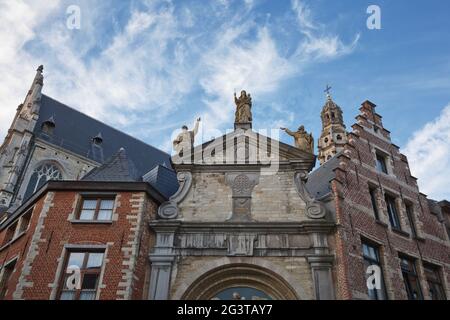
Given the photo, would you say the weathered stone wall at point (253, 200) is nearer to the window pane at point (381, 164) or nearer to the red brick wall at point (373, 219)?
the red brick wall at point (373, 219)

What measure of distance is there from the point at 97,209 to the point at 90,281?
213 cm

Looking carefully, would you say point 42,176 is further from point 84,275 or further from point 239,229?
point 239,229

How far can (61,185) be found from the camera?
11.2m

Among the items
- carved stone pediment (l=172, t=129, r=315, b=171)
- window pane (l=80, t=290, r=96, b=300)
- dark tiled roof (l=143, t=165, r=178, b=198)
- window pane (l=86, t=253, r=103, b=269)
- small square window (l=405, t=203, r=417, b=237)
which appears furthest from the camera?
dark tiled roof (l=143, t=165, r=178, b=198)

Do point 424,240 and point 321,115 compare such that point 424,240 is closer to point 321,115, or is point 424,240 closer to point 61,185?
point 61,185

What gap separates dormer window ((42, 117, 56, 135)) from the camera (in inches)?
1142

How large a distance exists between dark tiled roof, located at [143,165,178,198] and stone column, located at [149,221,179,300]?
2021 mm

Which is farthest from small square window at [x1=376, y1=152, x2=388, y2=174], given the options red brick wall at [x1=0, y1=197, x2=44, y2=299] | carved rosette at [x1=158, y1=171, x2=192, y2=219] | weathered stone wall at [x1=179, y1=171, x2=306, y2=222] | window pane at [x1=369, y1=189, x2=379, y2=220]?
red brick wall at [x1=0, y1=197, x2=44, y2=299]

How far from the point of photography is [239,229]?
34.6ft

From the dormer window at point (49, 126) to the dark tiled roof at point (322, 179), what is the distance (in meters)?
21.9

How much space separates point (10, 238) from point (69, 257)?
3.98m

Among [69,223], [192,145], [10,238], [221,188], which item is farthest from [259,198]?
[10,238]

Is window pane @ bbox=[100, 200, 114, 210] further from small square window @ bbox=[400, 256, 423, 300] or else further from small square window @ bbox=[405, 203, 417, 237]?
small square window @ bbox=[405, 203, 417, 237]

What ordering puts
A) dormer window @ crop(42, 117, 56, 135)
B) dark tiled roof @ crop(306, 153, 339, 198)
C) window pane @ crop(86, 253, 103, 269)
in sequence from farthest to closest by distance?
dormer window @ crop(42, 117, 56, 135), dark tiled roof @ crop(306, 153, 339, 198), window pane @ crop(86, 253, 103, 269)
